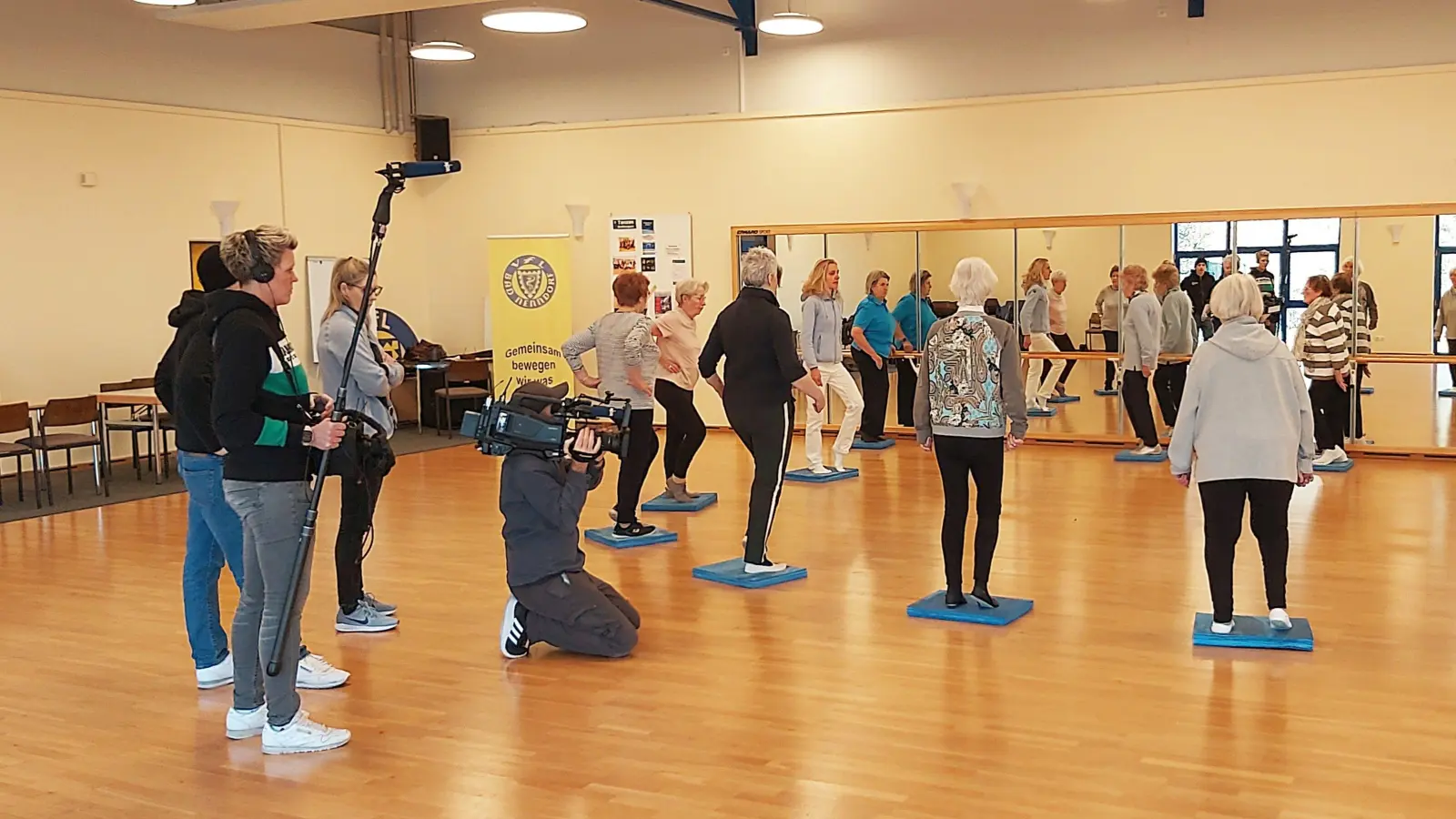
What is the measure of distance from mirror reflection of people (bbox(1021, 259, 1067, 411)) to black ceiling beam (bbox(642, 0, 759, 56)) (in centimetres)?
340

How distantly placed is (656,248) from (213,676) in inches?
350

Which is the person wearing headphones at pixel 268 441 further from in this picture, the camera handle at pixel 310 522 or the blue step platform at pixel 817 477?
the blue step platform at pixel 817 477

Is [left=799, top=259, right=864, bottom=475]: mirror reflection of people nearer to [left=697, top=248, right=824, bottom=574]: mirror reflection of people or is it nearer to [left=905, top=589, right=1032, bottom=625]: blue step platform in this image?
[left=697, top=248, right=824, bottom=574]: mirror reflection of people

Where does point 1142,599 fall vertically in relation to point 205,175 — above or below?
below

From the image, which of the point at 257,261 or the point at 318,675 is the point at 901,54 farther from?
the point at 257,261

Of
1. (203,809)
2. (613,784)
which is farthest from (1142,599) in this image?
(203,809)

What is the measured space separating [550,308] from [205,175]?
132 inches

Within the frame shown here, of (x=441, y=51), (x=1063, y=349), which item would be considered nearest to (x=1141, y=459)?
(x=1063, y=349)

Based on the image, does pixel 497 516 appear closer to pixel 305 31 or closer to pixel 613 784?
pixel 613 784

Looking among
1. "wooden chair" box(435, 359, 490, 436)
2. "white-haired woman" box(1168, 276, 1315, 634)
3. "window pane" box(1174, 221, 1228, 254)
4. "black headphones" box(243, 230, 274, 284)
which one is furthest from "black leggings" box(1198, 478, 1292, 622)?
"wooden chair" box(435, 359, 490, 436)

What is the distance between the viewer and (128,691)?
5.14m

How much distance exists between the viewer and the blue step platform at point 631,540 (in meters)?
7.57

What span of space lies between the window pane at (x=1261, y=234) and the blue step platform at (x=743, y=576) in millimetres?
6030

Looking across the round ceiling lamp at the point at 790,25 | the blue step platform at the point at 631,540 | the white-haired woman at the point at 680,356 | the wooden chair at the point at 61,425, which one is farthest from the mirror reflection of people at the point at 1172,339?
the wooden chair at the point at 61,425
